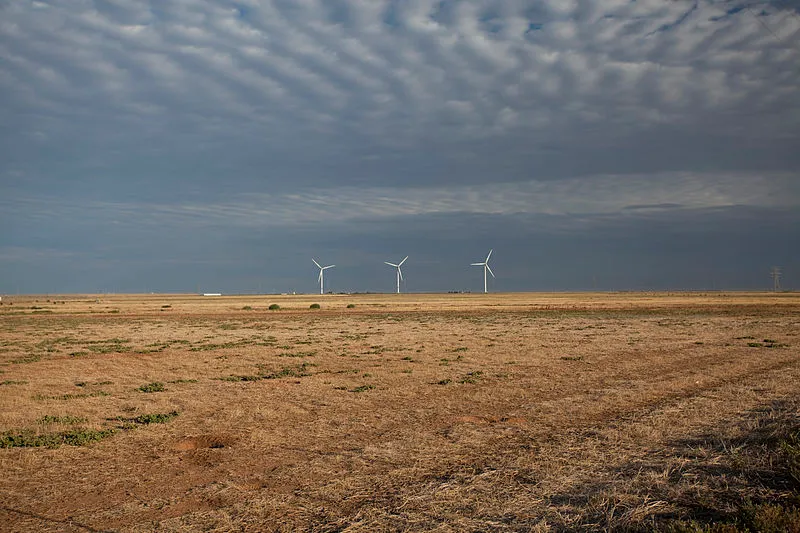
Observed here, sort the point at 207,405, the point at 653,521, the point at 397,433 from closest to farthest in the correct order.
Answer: the point at 653,521 < the point at 397,433 < the point at 207,405

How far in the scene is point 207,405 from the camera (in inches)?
650

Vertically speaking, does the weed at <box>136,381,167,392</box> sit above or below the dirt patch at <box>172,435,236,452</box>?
below

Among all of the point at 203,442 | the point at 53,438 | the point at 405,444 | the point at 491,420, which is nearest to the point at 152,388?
the point at 53,438

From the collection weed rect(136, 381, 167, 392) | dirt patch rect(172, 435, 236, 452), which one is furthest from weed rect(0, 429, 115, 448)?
weed rect(136, 381, 167, 392)

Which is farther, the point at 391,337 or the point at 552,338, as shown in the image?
the point at 391,337

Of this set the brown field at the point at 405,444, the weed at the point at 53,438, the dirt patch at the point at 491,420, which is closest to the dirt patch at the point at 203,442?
the brown field at the point at 405,444

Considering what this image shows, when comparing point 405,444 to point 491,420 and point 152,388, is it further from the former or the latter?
point 152,388

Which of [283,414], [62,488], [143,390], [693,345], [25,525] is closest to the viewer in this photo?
[25,525]

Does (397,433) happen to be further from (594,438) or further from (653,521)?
(653,521)

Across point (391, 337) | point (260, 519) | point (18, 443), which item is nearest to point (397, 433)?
point (260, 519)

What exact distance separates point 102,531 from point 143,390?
11932 millimetres

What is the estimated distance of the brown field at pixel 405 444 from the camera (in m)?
8.05

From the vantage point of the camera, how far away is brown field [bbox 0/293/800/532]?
8.05 metres

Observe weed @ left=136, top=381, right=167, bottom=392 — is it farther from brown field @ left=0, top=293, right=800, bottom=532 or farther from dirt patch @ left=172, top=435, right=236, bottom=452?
dirt patch @ left=172, top=435, right=236, bottom=452
